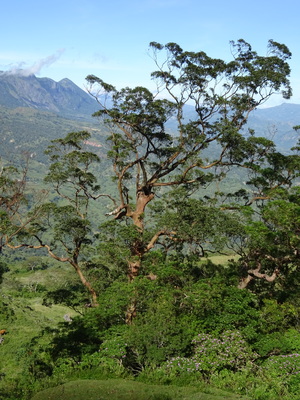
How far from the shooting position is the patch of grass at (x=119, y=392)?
1038 centimetres

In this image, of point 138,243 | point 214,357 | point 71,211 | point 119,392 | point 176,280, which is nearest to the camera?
point 119,392

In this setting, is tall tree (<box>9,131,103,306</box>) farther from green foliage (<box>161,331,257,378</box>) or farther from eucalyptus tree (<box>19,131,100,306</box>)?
green foliage (<box>161,331,257,378</box>)

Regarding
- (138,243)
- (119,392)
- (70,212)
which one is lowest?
(119,392)

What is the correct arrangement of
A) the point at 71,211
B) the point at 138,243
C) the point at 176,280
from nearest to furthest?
the point at 176,280 < the point at 138,243 < the point at 71,211

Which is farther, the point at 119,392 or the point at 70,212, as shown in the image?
the point at 70,212

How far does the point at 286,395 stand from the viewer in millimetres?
11352

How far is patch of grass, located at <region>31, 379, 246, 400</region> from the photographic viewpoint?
1038cm

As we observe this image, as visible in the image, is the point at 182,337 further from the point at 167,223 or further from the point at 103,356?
the point at 167,223

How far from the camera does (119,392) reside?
10703mm

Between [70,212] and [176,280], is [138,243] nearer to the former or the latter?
[176,280]

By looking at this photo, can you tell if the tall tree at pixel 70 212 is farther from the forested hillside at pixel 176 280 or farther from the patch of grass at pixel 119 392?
the patch of grass at pixel 119 392

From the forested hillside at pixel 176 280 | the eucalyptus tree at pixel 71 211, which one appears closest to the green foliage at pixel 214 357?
the forested hillside at pixel 176 280

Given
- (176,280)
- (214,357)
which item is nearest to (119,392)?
(214,357)

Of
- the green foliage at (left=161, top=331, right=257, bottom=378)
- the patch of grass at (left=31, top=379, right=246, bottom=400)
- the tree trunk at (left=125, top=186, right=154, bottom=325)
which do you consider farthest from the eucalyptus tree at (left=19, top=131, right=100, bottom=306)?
the patch of grass at (left=31, top=379, right=246, bottom=400)
